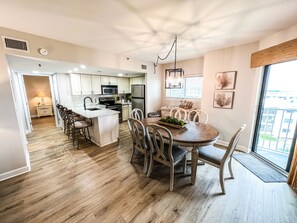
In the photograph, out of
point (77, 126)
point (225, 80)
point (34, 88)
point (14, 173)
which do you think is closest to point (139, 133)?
point (77, 126)

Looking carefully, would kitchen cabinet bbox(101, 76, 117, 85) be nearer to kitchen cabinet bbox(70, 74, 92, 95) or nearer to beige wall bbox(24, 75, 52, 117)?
kitchen cabinet bbox(70, 74, 92, 95)

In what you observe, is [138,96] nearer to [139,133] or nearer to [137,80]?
[137,80]

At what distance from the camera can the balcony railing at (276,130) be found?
9.18 feet

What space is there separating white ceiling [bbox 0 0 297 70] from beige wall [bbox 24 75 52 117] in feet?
19.7

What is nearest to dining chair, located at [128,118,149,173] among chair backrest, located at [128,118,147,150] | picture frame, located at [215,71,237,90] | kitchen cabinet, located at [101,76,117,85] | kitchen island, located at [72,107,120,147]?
chair backrest, located at [128,118,147,150]

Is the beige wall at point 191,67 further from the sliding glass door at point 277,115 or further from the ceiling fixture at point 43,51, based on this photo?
the ceiling fixture at point 43,51

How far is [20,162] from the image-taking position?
93.4 inches

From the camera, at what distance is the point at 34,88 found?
676 cm

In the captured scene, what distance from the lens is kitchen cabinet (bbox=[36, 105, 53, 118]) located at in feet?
22.2

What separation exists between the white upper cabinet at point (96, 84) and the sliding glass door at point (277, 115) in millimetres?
5301

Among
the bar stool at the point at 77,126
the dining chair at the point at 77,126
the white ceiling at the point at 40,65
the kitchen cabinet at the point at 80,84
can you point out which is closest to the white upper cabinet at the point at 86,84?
the kitchen cabinet at the point at 80,84

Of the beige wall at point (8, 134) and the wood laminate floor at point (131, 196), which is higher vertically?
the beige wall at point (8, 134)

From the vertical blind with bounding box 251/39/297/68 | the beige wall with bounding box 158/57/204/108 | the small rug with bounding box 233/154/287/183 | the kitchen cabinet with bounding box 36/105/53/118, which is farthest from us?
the kitchen cabinet with bounding box 36/105/53/118

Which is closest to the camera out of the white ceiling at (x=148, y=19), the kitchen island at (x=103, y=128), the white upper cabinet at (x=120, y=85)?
the white ceiling at (x=148, y=19)
